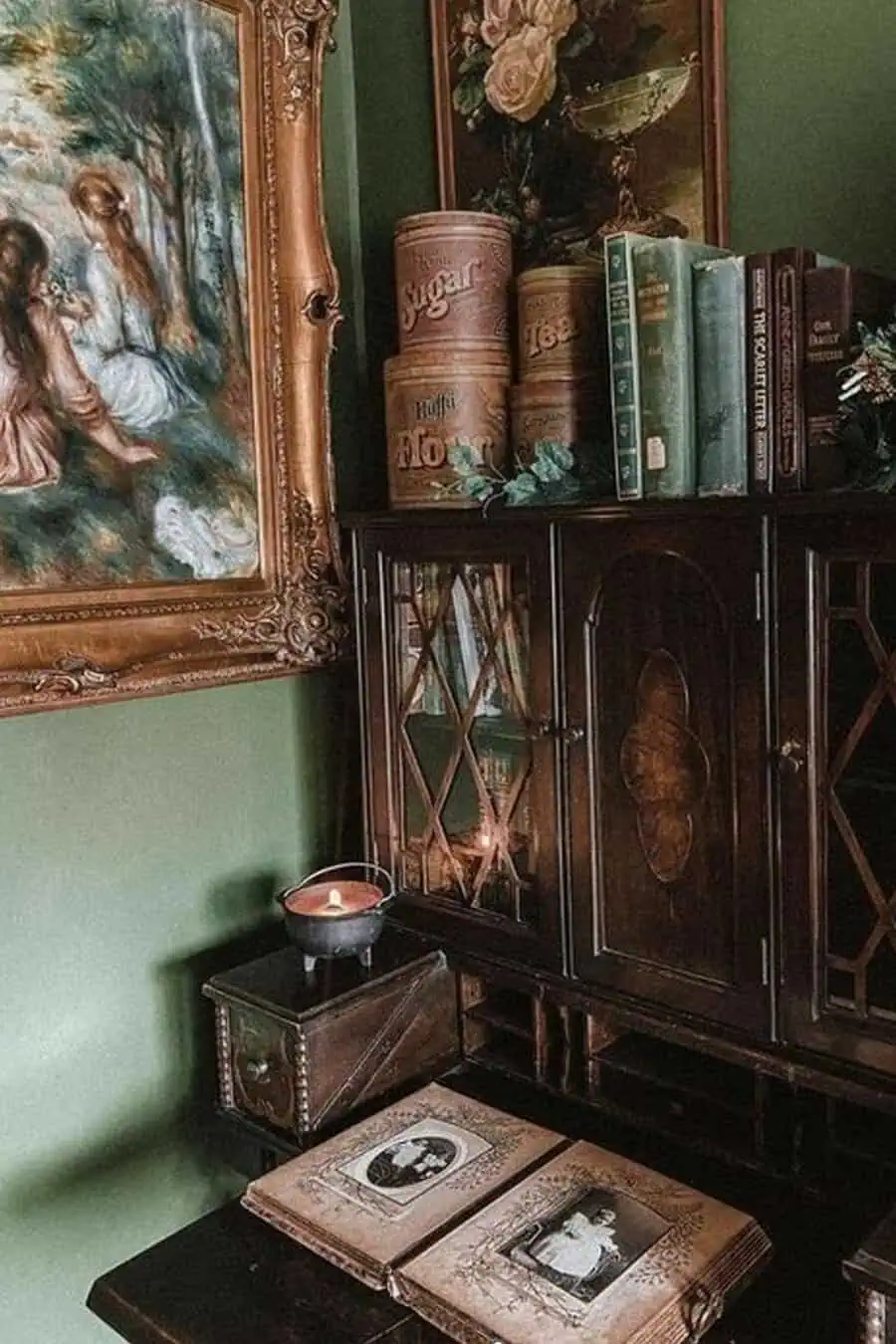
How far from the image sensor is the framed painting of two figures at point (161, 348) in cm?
152

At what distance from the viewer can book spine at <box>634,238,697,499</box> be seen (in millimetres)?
1358

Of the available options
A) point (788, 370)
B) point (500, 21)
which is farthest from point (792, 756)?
point (500, 21)

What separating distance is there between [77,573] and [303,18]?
0.90m

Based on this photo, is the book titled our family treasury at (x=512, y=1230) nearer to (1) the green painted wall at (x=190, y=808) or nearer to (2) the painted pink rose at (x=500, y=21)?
(1) the green painted wall at (x=190, y=808)

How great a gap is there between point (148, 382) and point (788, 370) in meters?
0.86

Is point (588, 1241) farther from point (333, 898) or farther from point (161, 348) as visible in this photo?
point (161, 348)

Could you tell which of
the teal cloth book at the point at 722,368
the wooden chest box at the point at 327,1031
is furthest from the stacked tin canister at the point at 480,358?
the wooden chest box at the point at 327,1031

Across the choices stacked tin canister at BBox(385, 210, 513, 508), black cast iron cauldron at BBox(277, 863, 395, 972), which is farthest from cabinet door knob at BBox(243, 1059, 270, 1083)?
stacked tin canister at BBox(385, 210, 513, 508)

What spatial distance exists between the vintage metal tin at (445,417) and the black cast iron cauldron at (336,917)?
1.80 feet

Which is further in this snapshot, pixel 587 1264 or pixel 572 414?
pixel 572 414

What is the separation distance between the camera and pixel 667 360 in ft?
4.49

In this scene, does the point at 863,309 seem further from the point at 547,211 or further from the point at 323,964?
the point at 323,964

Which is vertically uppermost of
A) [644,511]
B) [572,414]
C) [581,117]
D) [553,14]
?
[553,14]

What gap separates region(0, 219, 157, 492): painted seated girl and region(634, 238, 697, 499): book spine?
727 mm
